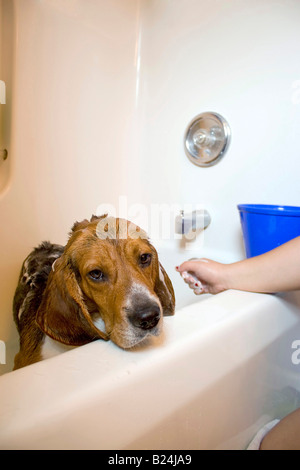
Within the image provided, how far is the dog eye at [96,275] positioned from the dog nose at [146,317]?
0.22m

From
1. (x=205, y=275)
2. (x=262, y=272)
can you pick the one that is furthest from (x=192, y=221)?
(x=262, y=272)

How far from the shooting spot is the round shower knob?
186 centimetres

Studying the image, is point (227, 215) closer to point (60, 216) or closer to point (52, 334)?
point (60, 216)

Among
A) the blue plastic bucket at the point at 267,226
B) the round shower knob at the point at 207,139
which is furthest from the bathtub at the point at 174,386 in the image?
the round shower knob at the point at 207,139

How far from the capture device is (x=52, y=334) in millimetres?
1030

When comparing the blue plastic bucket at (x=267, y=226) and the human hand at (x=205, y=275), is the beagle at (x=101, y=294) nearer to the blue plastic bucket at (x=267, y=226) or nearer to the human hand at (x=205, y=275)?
the human hand at (x=205, y=275)

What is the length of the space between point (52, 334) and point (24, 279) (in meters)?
0.65

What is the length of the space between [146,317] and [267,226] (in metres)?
0.79

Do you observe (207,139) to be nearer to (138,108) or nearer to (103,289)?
(138,108)

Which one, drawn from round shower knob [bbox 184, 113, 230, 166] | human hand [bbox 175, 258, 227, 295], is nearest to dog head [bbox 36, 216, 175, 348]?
human hand [bbox 175, 258, 227, 295]

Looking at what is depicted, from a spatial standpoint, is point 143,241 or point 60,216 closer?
point 143,241

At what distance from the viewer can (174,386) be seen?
0.71 meters

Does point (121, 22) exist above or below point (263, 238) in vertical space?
above

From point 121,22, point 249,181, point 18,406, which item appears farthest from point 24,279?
point 121,22
